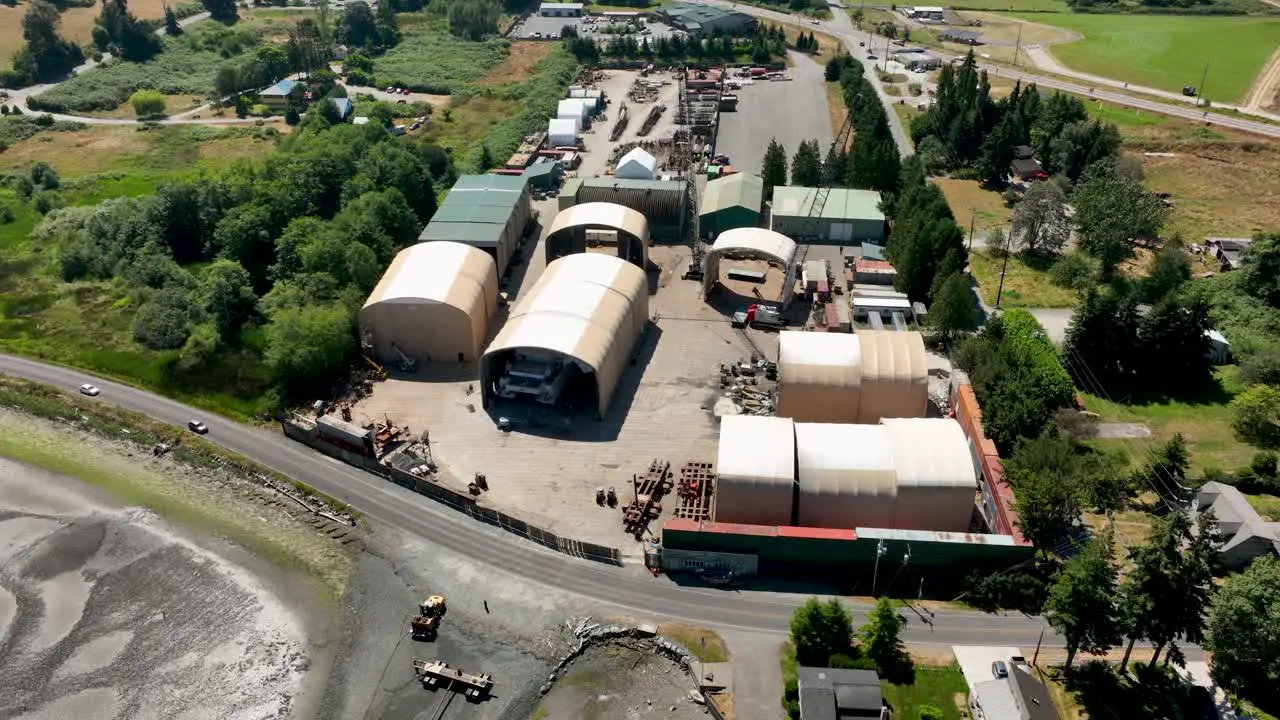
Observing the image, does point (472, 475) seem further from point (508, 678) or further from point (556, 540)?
point (508, 678)

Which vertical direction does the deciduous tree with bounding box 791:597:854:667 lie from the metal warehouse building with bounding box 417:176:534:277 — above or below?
below

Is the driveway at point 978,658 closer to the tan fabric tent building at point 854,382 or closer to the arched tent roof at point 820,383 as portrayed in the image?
the tan fabric tent building at point 854,382

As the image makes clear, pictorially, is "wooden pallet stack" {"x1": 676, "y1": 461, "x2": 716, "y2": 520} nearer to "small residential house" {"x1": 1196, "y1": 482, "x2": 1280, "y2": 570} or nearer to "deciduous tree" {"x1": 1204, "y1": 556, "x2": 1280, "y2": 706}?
"deciduous tree" {"x1": 1204, "y1": 556, "x2": 1280, "y2": 706}

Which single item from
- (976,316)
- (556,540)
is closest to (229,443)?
(556,540)

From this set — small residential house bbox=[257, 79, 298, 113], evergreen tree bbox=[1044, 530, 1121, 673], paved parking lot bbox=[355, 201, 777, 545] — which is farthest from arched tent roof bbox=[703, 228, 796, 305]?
small residential house bbox=[257, 79, 298, 113]

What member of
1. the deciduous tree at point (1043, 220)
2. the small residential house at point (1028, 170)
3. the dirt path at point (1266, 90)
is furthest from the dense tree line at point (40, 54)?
the dirt path at point (1266, 90)

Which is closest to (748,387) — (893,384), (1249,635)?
(893,384)
